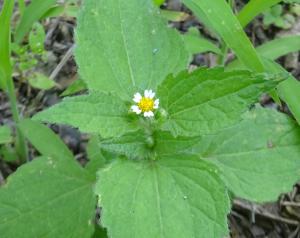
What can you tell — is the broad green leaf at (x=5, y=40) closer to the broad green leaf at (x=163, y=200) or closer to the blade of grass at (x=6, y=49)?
the blade of grass at (x=6, y=49)

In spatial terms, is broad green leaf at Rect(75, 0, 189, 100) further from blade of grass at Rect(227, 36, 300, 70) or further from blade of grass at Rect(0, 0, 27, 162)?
blade of grass at Rect(227, 36, 300, 70)

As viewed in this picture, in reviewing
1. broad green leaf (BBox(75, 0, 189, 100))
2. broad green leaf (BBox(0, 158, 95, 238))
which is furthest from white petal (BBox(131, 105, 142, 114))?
broad green leaf (BBox(0, 158, 95, 238))

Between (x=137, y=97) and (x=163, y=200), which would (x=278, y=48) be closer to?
(x=137, y=97)

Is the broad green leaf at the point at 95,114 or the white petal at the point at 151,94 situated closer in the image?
the broad green leaf at the point at 95,114

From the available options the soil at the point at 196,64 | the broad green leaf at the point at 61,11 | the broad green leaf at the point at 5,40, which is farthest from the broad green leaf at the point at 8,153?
the broad green leaf at the point at 61,11

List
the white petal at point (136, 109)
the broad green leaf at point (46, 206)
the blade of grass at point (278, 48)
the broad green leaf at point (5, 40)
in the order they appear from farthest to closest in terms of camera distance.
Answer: the blade of grass at point (278, 48)
the broad green leaf at point (5, 40)
the broad green leaf at point (46, 206)
the white petal at point (136, 109)

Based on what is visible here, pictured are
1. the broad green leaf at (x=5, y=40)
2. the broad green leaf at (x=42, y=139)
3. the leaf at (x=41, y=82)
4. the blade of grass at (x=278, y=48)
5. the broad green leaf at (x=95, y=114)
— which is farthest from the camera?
the leaf at (x=41, y=82)

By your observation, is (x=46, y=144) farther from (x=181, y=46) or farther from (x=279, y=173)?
(x=279, y=173)
